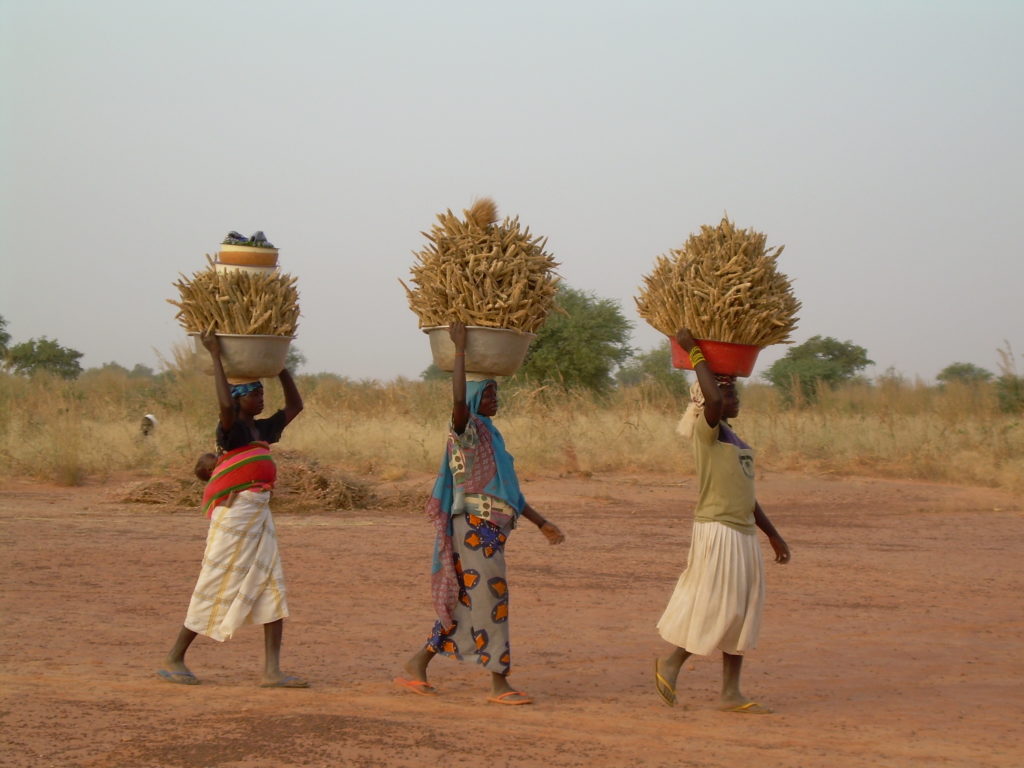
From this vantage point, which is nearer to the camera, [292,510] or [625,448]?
[292,510]

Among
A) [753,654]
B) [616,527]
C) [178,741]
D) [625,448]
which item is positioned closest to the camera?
[178,741]

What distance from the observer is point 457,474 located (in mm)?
5309

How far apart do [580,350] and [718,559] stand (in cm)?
2230

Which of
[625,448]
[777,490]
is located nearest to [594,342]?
[625,448]

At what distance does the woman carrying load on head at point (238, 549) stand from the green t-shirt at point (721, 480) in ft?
7.02

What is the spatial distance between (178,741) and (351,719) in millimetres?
773

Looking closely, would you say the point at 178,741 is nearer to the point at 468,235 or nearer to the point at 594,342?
the point at 468,235

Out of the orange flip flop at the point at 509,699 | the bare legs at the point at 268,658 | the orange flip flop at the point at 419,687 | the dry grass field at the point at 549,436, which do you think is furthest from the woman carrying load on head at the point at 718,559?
the dry grass field at the point at 549,436

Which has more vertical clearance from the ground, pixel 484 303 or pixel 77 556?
pixel 484 303

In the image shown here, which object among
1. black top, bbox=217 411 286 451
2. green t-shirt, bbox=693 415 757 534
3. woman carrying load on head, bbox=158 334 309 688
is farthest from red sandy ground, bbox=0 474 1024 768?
black top, bbox=217 411 286 451

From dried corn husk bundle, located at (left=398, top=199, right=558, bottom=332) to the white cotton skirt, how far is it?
136 centimetres

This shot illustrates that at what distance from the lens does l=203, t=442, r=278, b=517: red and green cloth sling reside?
5461mm

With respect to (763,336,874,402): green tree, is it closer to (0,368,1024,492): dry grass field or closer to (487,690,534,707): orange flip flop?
(0,368,1024,492): dry grass field

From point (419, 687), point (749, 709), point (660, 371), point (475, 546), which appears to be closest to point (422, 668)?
point (419, 687)
